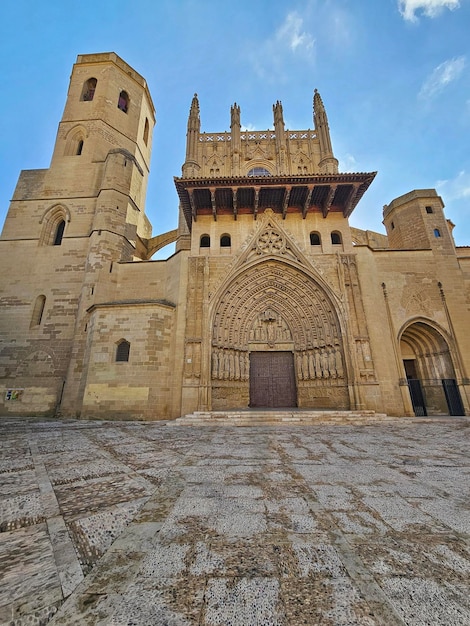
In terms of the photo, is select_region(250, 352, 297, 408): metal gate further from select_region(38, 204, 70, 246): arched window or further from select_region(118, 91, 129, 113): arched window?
select_region(118, 91, 129, 113): arched window

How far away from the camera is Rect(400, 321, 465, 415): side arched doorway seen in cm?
999

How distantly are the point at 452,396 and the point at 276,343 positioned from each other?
22.7ft

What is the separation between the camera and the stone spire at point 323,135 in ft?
52.3

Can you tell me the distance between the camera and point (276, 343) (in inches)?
436

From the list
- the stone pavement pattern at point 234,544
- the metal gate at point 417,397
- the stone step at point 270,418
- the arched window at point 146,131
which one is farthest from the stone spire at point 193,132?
the stone pavement pattern at point 234,544

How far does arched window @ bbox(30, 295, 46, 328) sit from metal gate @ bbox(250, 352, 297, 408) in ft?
32.0

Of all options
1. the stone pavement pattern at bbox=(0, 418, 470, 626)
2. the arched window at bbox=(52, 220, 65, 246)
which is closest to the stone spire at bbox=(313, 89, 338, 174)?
the arched window at bbox=(52, 220, 65, 246)

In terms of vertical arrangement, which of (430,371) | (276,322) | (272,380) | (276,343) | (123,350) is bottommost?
(272,380)

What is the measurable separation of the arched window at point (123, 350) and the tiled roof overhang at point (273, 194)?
6.22 m

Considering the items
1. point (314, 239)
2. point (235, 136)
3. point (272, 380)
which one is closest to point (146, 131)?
point (235, 136)

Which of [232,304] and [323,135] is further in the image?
[323,135]

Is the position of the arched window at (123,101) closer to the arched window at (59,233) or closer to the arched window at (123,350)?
the arched window at (59,233)

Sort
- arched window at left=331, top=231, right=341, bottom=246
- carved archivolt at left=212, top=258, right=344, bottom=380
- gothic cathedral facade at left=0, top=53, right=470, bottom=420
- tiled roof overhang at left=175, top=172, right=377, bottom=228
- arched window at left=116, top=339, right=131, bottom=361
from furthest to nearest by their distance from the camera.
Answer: arched window at left=331, top=231, right=341, bottom=246 → tiled roof overhang at left=175, top=172, right=377, bottom=228 → carved archivolt at left=212, top=258, right=344, bottom=380 → arched window at left=116, top=339, right=131, bottom=361 → gothic cathedral facade at left=0, top=53, right=470, bottom=420

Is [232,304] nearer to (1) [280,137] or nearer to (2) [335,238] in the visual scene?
(2) [335,238]
